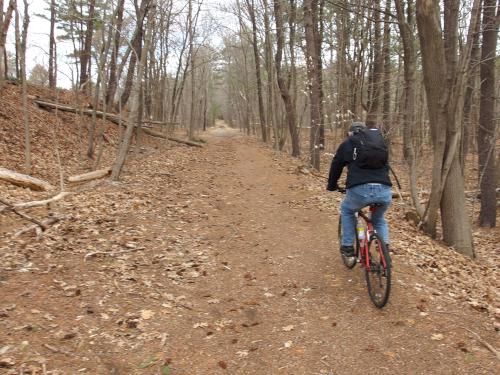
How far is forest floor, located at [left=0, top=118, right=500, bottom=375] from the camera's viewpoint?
402cm

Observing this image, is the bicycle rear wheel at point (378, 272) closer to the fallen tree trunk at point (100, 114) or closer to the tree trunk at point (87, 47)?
the tree trunk at point (87, 47)

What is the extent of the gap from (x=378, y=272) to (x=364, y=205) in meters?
0.85

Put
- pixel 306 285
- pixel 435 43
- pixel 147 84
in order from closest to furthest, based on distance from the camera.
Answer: pixel 306 285, pixel 435 43, pixel 147 84

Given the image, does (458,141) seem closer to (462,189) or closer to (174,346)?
(462,189)

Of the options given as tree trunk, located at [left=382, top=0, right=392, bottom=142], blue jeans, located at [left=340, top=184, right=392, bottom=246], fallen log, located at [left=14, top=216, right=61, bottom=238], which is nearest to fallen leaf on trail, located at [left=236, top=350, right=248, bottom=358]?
blue jeans, located at [left=340, top=184, right=392, bottom=246]

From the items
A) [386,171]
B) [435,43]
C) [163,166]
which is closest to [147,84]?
[163,166]

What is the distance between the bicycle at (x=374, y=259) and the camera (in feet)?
15.6

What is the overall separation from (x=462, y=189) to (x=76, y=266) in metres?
6.51

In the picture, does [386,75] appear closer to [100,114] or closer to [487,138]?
[487,138]

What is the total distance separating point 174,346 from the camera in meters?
4.30

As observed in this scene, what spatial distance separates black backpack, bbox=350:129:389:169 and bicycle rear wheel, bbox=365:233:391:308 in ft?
2.82

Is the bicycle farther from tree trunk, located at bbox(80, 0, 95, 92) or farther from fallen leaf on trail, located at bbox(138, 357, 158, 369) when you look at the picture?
tree trunk, located at bbox(80, 0, 95, 92)

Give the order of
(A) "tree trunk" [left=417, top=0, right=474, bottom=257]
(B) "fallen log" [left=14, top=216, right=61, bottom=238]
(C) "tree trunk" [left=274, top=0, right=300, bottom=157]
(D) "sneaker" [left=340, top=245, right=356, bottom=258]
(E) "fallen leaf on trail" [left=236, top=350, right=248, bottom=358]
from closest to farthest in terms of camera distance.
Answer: (E) "fallen leaf on trail" [left=236, top=350, right=248, bottom=358], (D) "sneaker" [left=340, top=245, right=356, bottom=258], (B) "fallen log" [left=14, top=216, right=61, bottom=238], (A) "tree trunk" [left=417, top=0, right=474, bottom=257], (C) "tree trunk" [left=274, top=0, right=300, bottom=157]

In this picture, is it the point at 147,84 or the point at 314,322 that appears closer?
the point at 314,322
